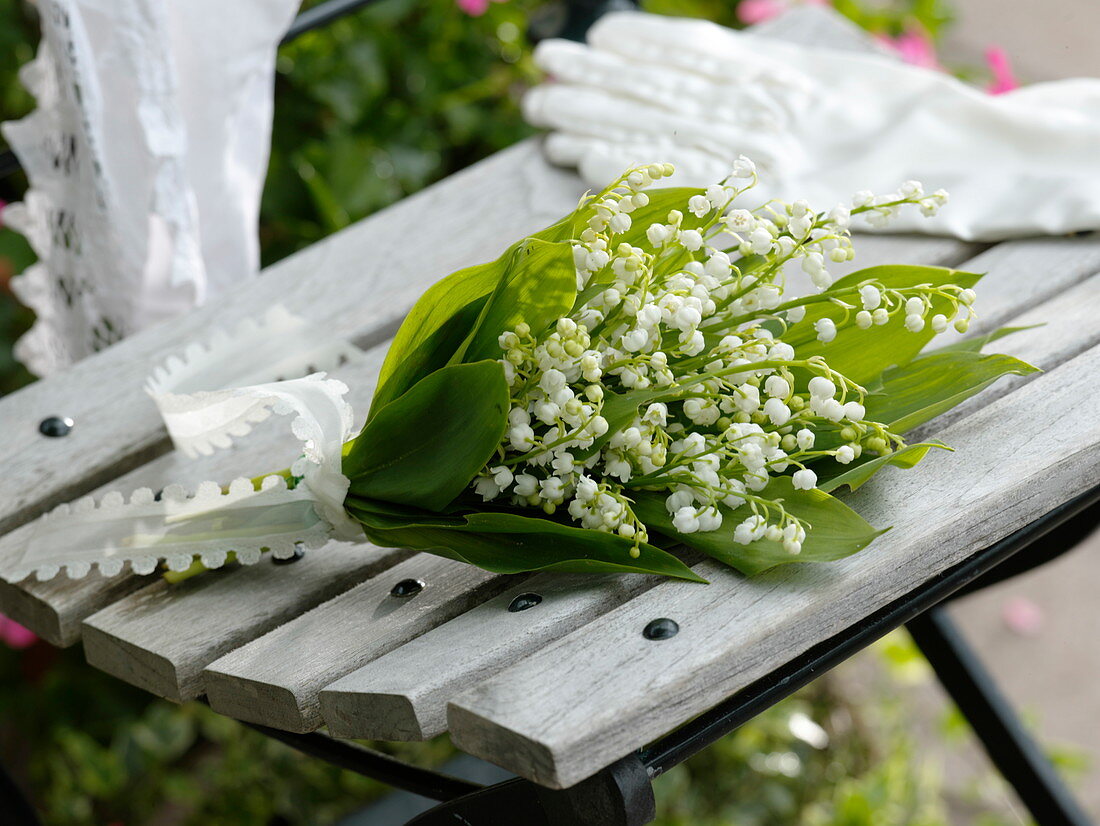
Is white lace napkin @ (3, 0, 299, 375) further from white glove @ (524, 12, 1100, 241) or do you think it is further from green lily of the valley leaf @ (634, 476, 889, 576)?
green lily of the valley leaf @ (634, 476, 889, 576)

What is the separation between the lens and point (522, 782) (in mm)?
731

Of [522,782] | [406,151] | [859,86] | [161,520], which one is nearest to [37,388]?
Result: [161,520]

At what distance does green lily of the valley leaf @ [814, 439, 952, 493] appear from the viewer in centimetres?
73

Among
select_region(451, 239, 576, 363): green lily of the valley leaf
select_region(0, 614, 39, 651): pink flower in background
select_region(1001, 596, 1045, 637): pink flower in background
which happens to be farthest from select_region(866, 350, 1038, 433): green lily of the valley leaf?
select_region(1001, 596, 1045, 637): pink flower in background

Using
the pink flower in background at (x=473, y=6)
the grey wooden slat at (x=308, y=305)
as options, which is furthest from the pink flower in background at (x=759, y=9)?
the grey wooden slat at (x=308, y=305)

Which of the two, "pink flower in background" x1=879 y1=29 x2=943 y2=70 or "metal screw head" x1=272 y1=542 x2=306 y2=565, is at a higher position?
"metal screw head" x1=272 y1=542 x2=306 y2=565

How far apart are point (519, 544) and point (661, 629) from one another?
122mm

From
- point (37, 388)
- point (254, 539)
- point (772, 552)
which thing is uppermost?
point (37, 388)

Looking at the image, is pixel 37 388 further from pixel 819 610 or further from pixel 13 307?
pixel 13 307

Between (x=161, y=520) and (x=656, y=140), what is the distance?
64cm

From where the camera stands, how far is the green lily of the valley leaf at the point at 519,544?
29.3 inches

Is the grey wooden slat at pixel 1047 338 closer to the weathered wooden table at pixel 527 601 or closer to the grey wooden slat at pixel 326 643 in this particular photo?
the weathered wooden table at pixel 527 601

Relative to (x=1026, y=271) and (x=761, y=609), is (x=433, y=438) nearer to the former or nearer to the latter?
(x=761, y=609)

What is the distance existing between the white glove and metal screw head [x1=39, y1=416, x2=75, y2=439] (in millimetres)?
557
